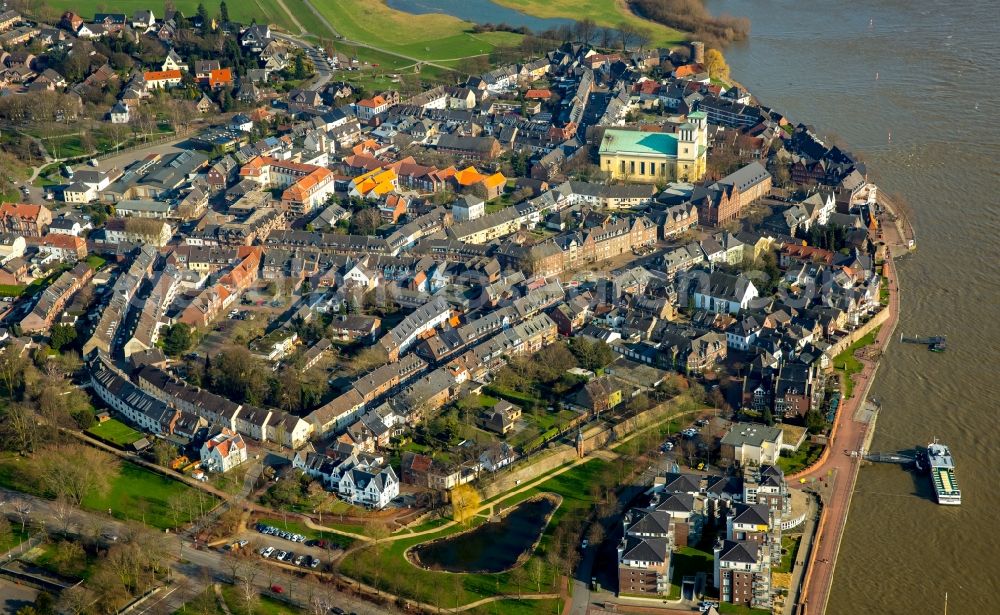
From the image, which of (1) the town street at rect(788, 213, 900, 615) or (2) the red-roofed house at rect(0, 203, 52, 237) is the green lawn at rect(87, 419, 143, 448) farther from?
(1) the town street at rect(788, 213, 900, 615)

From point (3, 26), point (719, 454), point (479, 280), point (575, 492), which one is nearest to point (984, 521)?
point (719, 454)

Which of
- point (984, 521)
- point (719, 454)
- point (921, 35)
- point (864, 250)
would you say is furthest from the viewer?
point (921, 35)

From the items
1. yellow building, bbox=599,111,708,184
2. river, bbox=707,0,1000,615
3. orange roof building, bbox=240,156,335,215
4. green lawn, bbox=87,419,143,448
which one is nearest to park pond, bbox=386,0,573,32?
river, bbox=707,0,1000,615

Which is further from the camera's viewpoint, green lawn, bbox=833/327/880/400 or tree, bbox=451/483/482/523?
green lawn, bbox=833/327/880/400

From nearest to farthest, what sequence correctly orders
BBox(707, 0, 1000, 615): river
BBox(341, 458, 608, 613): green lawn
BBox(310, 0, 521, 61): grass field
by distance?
1. BBox(341, 458, 608, 613): green lawn
2. BBox(707, 0, 1000, 615): river
3. BBox(310, 0, 521, 61): grass field

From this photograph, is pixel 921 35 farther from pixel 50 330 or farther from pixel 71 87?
pixel 50 330

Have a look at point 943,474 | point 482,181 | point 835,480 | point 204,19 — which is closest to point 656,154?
point 482,181

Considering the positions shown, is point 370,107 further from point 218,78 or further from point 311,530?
point 311,530
